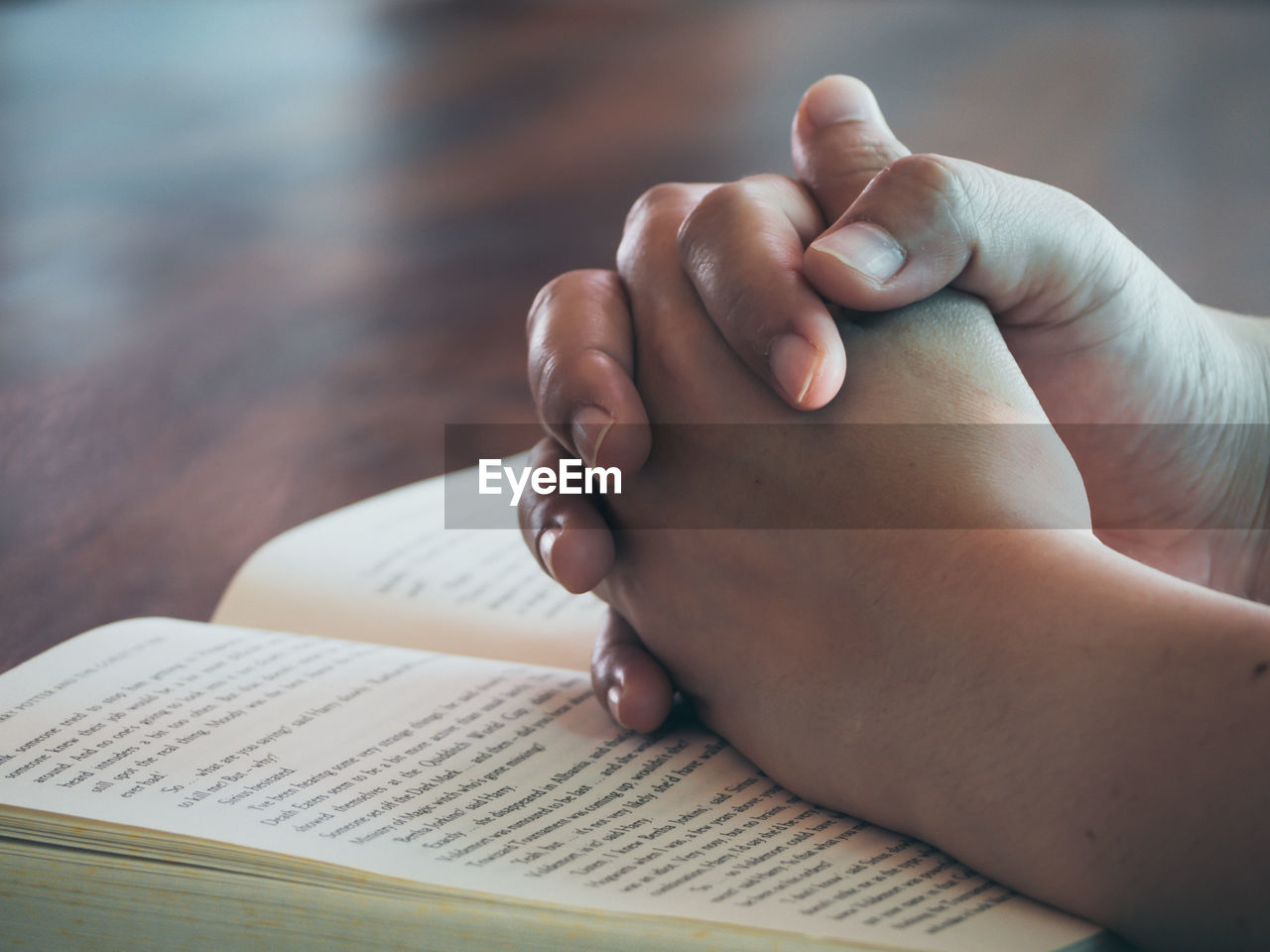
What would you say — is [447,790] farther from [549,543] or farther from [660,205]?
[660,205]

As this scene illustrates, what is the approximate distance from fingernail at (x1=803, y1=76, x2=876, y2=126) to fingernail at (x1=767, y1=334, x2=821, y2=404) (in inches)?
5.7

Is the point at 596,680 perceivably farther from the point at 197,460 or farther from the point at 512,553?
the point at 197,460

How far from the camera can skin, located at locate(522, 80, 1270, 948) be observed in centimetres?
27

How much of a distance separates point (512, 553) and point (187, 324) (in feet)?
1.69

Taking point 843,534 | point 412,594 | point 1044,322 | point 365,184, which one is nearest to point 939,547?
point 843,534

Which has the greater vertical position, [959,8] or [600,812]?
[959,8]

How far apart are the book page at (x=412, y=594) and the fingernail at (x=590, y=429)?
13 centimetres

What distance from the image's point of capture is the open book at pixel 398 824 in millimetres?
278

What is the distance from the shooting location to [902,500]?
1.12 ft

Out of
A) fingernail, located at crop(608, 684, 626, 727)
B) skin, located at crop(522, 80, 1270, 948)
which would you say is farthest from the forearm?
fingernail, located at crop(608, 684, 626, 727)

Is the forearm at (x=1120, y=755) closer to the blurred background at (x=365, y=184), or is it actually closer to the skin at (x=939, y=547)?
the skin at (x=939, y=547)

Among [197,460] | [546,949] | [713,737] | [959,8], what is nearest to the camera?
[546,949]

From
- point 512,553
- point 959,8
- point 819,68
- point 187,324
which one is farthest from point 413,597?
point 959,8

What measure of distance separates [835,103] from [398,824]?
31 centimetres
